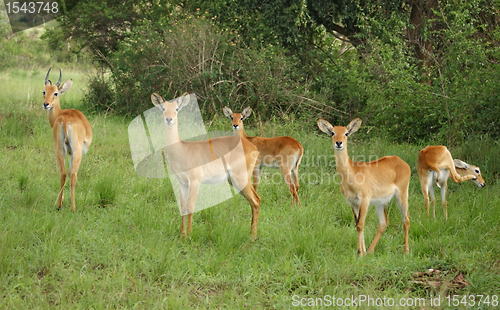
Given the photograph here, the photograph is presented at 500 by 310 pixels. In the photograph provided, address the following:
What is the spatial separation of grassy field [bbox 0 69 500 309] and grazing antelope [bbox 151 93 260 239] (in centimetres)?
30

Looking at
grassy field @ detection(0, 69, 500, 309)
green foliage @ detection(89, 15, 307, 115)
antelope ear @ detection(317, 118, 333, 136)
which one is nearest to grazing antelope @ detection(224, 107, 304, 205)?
grassy field @ detection(0, 69, 500, 309)

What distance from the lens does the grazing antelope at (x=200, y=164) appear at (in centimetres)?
467

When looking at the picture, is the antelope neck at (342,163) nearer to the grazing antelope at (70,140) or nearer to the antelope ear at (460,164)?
the antelope ear at (460,164)

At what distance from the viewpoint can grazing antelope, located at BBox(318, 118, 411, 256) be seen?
4.35 m

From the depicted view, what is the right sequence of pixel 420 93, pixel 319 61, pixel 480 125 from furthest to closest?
pixel 319 61 → pixel 420 93 → pixel 480 125

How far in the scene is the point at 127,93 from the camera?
426 inches

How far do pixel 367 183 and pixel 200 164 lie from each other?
5.50 ft

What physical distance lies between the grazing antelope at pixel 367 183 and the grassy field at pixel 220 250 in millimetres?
232

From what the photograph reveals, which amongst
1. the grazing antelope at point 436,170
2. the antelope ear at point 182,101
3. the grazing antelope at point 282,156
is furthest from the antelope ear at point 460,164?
the antelope ear at point 182,101

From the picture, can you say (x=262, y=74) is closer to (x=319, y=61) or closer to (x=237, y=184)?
(x=319, y=61)

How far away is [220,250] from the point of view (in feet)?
13.7

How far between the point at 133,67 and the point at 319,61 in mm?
4900

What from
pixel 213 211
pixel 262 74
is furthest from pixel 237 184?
pixel 262 74

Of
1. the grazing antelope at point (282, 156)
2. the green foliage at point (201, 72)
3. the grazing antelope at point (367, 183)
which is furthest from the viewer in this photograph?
the green foliage at point (201, 72)
